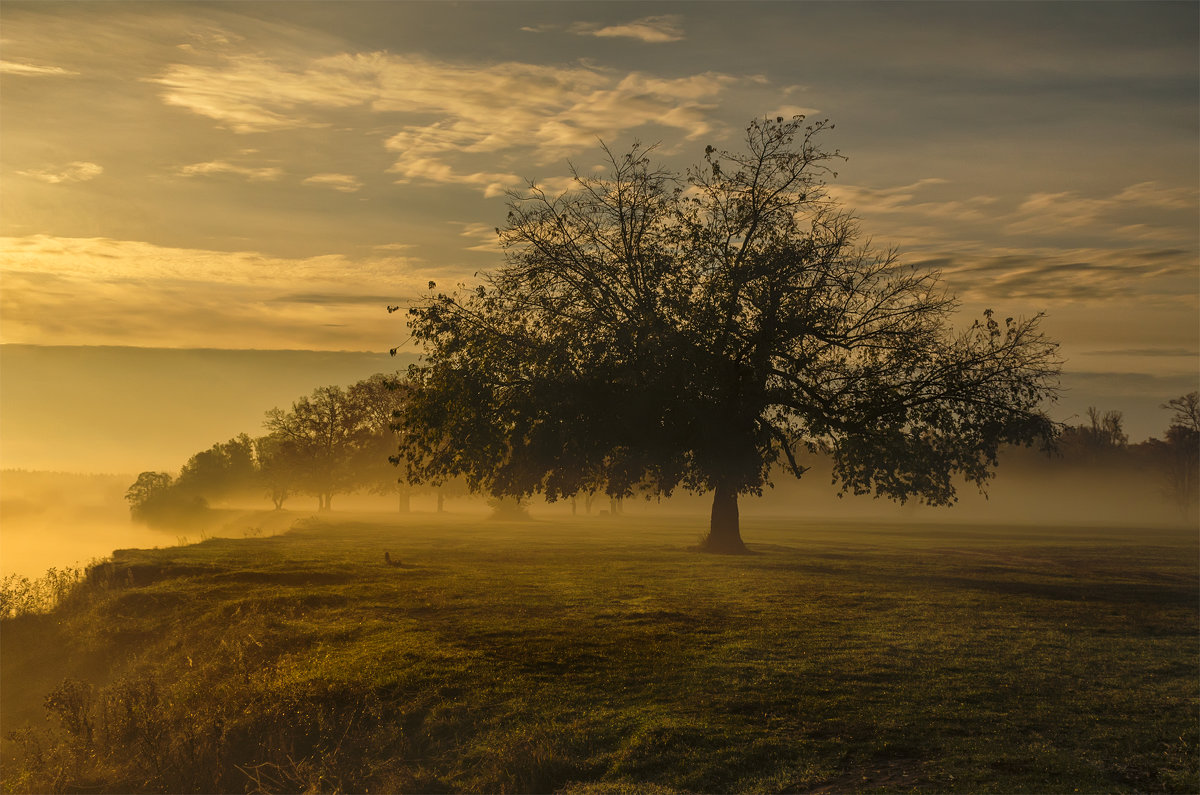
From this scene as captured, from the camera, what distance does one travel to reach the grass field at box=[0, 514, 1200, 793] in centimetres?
1188

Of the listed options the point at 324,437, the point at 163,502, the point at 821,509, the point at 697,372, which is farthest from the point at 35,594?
the point at 821,509

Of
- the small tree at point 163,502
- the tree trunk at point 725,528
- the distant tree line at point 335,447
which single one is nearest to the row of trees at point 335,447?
the distant tree line at point 335,447

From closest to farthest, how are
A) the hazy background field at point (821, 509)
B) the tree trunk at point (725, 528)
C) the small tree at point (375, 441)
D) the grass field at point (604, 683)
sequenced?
the grass field at point (604, 683), the tree trunk at point (725, 528), the small tree at point (375, 441), the hazy background field at point (821, 509)

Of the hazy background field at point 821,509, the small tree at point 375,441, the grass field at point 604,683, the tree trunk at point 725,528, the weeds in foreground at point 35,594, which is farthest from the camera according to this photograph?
the hazy background field at point 821,509

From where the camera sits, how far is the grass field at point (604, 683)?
39.0ft

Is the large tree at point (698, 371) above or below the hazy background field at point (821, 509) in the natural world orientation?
above

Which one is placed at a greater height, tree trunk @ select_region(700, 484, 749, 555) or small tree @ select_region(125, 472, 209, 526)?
tree trunk @ select_region(700, 484, 749, 555)

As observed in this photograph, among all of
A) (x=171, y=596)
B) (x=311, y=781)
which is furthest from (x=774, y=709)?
(x=171, y=596)

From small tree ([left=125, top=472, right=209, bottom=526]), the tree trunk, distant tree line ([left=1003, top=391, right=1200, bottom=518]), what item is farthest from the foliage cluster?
small tree ([left=125, top=472, right=209, bottom=526])

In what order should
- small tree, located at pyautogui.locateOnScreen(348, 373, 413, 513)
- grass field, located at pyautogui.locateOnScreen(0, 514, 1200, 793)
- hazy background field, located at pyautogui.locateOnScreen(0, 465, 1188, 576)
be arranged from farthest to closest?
1. hazy background field, located at pyautogui.locateOnScreen(0, 465, 1188, 576)
2. small tree, located at pyautogui.locateOnScreen(348, 373, 413, 513)
3. grass field, located at pyautogui.locateOnScreen(0, 514, 1200, 793)

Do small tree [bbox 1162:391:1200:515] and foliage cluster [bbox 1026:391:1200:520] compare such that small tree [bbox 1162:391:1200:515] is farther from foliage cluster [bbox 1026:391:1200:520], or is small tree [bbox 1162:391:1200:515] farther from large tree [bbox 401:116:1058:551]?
large tree [bbox 401:116:1058:551]

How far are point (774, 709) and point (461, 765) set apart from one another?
4.52 meters

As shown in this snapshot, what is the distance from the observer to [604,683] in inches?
612

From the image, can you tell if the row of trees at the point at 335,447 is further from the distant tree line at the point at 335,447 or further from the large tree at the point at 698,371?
the large tree at the point at 698,371
